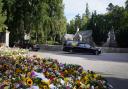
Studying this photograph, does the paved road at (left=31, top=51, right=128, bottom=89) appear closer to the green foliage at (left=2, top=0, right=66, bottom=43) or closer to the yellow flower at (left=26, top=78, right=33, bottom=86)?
the yellow flower at (left=26, top=78, right=33, bottom=86)

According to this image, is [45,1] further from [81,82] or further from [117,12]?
[81,82]

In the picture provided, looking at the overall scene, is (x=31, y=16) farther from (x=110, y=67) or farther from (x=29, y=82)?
(x=29, y=82)

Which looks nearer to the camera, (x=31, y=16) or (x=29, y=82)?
(x=29, y=82)

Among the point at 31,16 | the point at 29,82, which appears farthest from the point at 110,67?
the point at 31,16

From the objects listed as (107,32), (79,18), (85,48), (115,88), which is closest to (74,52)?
(85,48)

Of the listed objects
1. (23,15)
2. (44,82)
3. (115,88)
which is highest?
(23,15)

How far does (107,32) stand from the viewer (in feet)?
330

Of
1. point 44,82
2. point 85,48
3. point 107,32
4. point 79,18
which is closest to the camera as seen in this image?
point 44,82

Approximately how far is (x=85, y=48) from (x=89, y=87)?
3757cm

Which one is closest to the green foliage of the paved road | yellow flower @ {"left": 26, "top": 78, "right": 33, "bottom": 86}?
the paved road

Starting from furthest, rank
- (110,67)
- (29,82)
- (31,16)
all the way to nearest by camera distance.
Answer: (31,16)
(110,67)
(29,82)

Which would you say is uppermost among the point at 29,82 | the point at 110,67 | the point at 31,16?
the point at 31,16

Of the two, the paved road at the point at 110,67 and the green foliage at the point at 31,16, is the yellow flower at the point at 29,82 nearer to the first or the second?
the paved road at the point at 110,67

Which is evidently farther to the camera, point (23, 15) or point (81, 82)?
point (23, 15)
